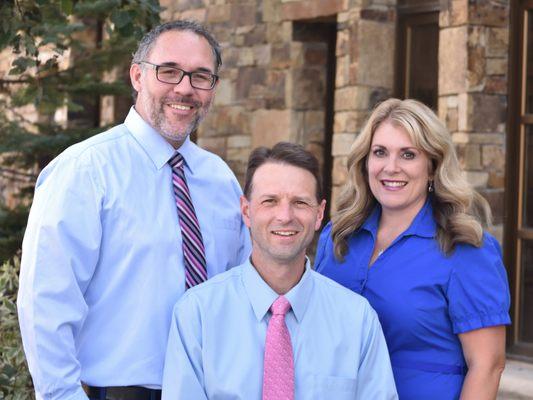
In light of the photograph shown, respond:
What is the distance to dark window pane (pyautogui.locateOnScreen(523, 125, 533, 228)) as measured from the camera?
5980 millimetres

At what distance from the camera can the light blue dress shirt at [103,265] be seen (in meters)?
2.74

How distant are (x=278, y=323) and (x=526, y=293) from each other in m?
3.47

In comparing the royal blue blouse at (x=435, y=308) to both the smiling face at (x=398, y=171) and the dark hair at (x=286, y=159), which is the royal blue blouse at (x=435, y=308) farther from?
the dark hair at (x=286, y=159)

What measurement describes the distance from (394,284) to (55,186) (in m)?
1.02

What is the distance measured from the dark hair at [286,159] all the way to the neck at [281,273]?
19 cm

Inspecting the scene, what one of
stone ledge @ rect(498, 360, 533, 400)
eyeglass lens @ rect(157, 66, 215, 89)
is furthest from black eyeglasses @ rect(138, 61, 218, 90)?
stone ledge @ rect(498, 360, 533, 400)

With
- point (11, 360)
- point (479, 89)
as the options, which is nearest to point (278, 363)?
point (11, 360)

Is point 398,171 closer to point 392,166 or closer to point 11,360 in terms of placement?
point 392,166

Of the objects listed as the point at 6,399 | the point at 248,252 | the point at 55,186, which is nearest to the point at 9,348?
the point at 6,399

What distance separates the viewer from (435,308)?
307cm

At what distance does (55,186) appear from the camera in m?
2.80

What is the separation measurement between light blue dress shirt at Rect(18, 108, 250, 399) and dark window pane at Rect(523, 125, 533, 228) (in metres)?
3.29

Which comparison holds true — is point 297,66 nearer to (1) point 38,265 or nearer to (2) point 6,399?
(2) point 6,399

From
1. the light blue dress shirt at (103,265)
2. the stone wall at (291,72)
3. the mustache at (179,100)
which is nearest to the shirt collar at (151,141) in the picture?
the light blue dress shirt at (103,265)
